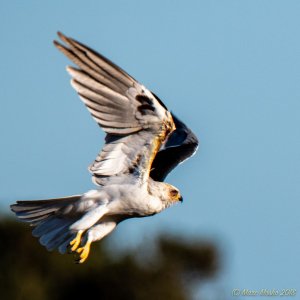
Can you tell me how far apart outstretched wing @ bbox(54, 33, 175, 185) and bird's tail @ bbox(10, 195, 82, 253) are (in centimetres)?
94

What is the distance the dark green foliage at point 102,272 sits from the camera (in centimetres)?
4141

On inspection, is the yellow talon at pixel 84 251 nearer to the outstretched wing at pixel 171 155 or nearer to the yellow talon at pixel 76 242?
the yellow talon at pixel 76 242

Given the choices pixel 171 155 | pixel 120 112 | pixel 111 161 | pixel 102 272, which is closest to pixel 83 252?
pixel 111 161

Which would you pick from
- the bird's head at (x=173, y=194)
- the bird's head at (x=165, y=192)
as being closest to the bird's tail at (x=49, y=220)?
the bird's head at (x=165, y=192)

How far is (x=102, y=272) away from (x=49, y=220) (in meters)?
25.8

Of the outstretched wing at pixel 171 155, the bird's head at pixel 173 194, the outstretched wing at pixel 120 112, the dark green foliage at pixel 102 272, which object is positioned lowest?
the dark green foliage at pixel 102 272

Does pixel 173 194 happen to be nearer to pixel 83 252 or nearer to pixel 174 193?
pixel 174 193

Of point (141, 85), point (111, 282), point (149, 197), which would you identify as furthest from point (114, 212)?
point (111, 282)

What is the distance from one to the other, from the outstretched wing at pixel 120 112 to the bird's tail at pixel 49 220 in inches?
37.2

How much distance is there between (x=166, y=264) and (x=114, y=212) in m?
25.9

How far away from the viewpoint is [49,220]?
1936 centimetres

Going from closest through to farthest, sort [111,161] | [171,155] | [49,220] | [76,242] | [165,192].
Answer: [76,242] < [111,161] < [165,192] < [49,220] < [171,155]

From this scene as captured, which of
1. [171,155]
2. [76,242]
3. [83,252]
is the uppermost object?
[171,155]

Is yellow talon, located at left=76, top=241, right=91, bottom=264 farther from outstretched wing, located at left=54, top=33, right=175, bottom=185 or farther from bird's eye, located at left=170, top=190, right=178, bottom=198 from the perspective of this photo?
bird's eye, located at left=170, top=190, right=178, bottom=198
